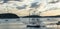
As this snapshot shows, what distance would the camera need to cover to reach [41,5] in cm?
719

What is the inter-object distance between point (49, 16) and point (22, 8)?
53.0 inches

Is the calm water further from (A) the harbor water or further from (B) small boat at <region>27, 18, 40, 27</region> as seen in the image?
(B) small boat at <region>27, 18, 40, 27</region>

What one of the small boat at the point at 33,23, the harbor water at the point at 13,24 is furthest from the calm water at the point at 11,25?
the small boat at the point at 33,23

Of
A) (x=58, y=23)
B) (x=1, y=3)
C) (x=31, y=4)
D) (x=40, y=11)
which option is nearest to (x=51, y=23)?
(x=58, y=23)

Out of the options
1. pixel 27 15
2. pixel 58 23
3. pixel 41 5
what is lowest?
pixel 58 23

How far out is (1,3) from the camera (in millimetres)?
7363

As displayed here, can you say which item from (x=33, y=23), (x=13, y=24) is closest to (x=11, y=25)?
(x=13, y=24)

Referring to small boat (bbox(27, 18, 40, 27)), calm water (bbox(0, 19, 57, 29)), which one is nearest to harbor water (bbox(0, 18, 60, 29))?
calm water (bbox(0, 19, 57, 29))

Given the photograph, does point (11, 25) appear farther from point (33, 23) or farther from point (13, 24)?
point (33, 23)

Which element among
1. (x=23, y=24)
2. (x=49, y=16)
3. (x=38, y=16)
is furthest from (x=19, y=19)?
(x=49, y=16)

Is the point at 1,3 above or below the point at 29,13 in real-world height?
above

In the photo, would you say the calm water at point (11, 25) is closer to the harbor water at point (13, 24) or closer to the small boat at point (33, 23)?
the harbor water at point (13, 24)

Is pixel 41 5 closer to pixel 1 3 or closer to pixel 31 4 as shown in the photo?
pixel 31 4

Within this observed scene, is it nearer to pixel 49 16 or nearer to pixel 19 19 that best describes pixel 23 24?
pixel 19 19
